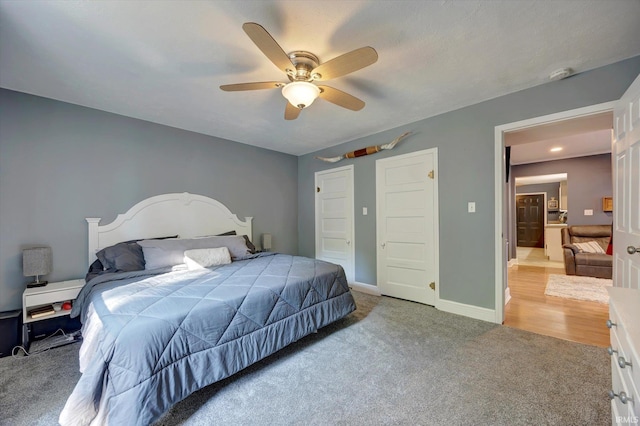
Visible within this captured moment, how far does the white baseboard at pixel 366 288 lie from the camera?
3893mm

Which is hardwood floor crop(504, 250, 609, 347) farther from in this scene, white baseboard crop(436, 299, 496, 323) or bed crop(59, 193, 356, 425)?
bed crop(59, 193, 356, 425)

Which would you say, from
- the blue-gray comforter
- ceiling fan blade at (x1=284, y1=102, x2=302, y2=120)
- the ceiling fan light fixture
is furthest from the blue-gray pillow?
the ceiling fan light fixture

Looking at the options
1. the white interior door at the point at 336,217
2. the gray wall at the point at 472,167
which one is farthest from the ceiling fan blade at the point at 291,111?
the white interior door at the point at 336,217

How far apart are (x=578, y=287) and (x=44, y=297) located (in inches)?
263

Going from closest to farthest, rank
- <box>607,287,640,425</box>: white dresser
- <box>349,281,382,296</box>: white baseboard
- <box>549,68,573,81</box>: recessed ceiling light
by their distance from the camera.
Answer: <box>607,287,640,425</box>: white dresser
<box>549,68,573,81</box>: recessed ceiling light
<box>349,281,382,296</box>: white baseboard

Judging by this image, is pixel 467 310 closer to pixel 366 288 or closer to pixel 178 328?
pixel 366 288

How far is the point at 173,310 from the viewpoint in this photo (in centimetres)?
166

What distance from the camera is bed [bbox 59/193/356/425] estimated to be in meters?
1.36

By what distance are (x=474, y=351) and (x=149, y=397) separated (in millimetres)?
2362

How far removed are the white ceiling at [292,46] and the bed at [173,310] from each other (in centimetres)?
146

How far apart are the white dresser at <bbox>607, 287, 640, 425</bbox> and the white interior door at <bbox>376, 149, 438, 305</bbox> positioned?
2.19 metres

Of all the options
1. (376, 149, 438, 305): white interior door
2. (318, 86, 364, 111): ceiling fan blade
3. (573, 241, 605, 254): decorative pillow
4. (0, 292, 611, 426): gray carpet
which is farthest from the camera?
(573, 241, 605, 254): decorative pillow

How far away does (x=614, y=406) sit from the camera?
1143 mm

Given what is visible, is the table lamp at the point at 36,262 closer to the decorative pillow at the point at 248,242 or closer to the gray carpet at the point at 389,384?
the gray carpet at the point at 389,384
